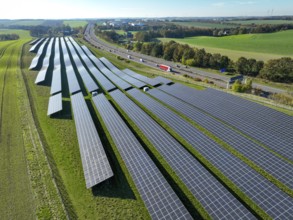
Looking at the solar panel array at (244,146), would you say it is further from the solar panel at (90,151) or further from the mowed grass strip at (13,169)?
the mowed grass strip at (13,169)

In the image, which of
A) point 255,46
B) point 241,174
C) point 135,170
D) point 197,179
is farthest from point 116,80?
point 255,46

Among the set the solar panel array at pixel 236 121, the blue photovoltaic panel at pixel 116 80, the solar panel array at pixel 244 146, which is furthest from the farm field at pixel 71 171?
the blue photovoltaic panel at pixel 116 80

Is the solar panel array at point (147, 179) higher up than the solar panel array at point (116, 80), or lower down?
lower down

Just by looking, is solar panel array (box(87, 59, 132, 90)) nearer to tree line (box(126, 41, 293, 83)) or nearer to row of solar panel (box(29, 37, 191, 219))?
row of solar panel (box(29, 37, 191, 219))

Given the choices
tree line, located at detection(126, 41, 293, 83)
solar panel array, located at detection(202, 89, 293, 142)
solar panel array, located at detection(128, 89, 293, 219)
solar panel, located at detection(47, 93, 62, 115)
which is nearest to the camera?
solar panel array, located at detection(128, 89, 293, 219)

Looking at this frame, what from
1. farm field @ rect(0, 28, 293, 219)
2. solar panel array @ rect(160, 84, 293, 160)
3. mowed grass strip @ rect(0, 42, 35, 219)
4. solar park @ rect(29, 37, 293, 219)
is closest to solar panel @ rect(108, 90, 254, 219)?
solar park @ rect(29, 37, 293, 219)
